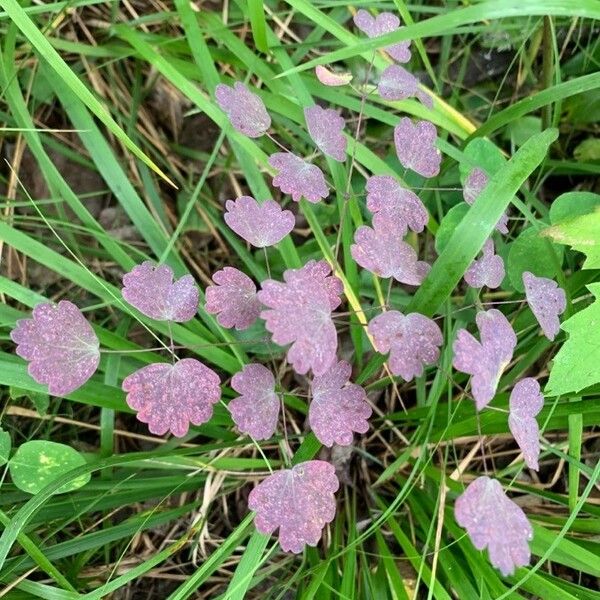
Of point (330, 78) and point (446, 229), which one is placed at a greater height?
point (330, 78)

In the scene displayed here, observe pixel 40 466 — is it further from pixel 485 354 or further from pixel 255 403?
pixel 485 354

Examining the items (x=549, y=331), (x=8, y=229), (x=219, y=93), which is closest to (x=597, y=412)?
(x=549, y=331)

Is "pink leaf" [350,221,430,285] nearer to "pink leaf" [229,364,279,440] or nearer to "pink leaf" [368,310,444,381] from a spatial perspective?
"pink leaf" [368,310,444,381]

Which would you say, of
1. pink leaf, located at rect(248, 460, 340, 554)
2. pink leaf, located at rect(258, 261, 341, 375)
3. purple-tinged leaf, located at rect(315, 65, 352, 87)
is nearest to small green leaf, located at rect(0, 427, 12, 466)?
pink leaf, located at rect(248, 460, 340, 554)

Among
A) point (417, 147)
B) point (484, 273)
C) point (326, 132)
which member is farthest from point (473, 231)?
point (326, 132)

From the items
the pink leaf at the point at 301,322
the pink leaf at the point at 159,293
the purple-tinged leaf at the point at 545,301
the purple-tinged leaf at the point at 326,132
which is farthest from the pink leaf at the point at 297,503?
the purple-tinged leaf at the point at 326,132

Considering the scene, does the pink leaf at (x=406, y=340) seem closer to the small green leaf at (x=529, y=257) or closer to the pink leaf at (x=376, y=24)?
the small green leaf at (x=529, y=257)
